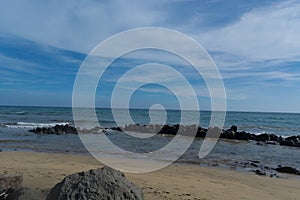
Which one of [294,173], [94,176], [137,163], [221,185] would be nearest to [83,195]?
[94,176]

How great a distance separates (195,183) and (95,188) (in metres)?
4.58

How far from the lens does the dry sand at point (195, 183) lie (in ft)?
23.1

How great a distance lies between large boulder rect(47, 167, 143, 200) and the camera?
4.29 meters

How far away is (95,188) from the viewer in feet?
14.4

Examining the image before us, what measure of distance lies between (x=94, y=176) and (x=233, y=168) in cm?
861

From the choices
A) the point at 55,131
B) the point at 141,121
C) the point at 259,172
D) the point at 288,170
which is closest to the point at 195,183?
the point at 259,172

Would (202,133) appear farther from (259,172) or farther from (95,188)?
(95,188)

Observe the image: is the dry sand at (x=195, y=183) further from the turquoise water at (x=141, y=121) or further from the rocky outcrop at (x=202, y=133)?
the turquoise water at (x=141, y=121)

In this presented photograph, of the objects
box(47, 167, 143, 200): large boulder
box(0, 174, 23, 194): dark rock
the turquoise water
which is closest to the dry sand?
box(0, 174, 23, 194): dark rock

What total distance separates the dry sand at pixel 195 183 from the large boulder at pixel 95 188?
1952 millimetres

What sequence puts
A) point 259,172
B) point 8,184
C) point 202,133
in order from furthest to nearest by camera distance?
1. point 202,133
2. point 259,172
3. point 8,184

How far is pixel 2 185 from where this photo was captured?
5.50 m

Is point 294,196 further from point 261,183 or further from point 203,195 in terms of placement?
point 203,195

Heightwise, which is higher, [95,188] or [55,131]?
[95,188]
